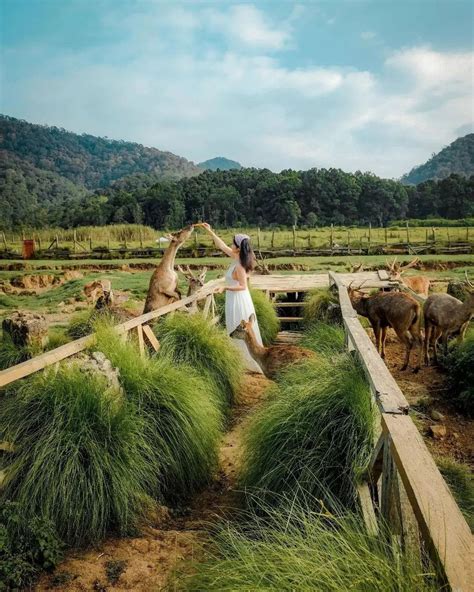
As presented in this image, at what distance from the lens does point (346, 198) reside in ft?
200

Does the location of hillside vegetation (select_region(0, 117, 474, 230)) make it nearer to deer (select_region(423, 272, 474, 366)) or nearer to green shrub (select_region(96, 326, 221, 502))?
deer (select_region(423, 272, 474, 366))

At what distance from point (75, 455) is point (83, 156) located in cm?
16322

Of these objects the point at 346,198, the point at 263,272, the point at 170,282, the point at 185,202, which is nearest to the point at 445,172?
the point at 346,198

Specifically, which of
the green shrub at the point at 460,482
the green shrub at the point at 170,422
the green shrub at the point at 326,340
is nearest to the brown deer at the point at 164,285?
the green shrub at the point at 326,340

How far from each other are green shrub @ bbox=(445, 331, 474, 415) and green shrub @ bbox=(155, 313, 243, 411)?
8.35 ft

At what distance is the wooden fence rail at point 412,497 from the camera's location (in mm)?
1392

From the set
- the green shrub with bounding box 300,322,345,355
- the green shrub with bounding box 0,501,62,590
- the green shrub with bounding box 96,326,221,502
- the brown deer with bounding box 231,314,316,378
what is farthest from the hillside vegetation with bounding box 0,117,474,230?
the green shrub with bounding box 0,501,62,590

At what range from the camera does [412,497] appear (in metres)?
1.73

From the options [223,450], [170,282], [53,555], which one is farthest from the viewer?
[170,282]

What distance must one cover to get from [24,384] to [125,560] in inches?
58.5

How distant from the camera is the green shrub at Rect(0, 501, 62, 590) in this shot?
8.45 feet

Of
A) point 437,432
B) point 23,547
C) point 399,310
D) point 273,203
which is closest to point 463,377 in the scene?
point 437,432

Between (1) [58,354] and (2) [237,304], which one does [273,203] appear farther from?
(1) [58,354]

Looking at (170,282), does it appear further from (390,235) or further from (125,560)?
(390,235)
